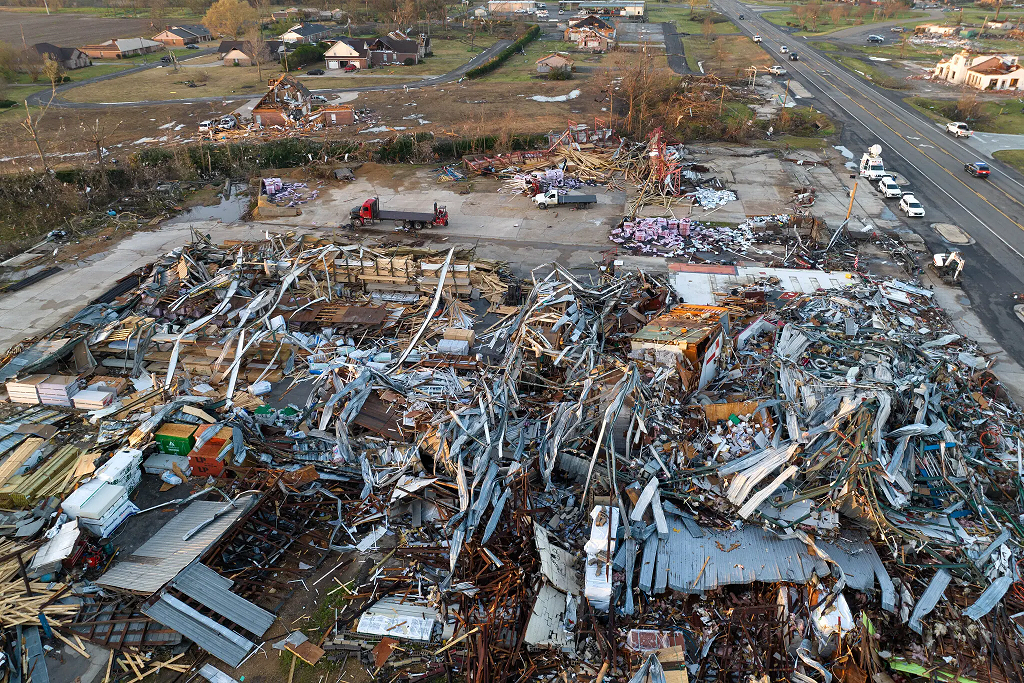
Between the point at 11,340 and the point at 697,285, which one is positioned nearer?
the point at 11,340

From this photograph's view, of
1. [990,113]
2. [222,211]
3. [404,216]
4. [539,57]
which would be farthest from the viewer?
[539,57]

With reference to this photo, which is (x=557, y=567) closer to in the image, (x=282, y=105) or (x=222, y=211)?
(x=222, y=211)

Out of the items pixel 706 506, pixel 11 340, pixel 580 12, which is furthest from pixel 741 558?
pixel 580 12

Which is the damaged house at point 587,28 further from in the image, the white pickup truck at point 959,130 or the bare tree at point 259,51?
the white pickup truck at point 959,130

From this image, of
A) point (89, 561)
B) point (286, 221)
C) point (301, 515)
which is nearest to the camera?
point (89, 561)

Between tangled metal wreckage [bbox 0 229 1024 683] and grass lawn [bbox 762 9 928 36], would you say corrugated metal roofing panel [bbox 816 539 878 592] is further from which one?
grass lawn [bbox 762 9 928 36]

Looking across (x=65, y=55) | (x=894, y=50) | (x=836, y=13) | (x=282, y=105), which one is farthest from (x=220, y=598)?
(x=836, y=13)

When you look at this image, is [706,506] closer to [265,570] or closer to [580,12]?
[265,570]

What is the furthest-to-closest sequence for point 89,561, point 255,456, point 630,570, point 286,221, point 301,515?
point 286,221 < point 255,456 < point 301,515 < point 89,561 < point 630,570
